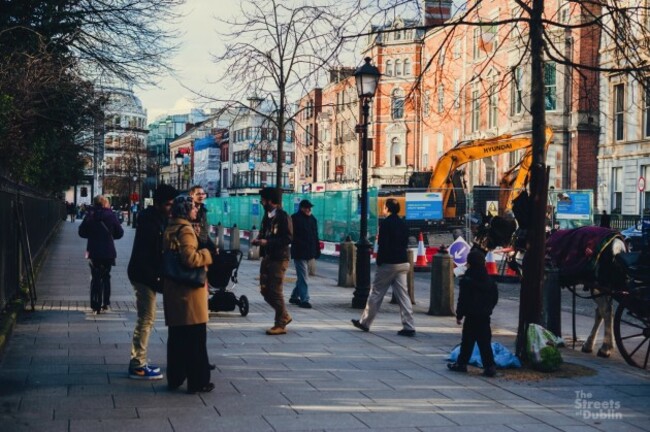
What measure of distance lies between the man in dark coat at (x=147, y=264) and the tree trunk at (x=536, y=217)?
12.8ft

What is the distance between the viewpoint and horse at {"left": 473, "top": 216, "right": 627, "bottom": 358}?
33.8ft

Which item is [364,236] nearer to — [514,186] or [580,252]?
[580,252]

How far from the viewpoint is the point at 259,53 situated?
22.0 meters

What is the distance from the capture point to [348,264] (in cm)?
1992

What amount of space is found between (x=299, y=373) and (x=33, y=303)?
690 cm

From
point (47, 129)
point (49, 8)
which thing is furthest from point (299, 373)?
point (47, 129)

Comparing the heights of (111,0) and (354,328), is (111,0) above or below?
above

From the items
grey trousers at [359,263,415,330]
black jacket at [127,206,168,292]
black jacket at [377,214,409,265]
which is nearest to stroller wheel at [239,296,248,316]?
grey trousers at [359,263,415,330]

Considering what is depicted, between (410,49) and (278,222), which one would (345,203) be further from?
(410,49)

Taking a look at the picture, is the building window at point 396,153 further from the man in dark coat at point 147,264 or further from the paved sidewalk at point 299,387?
the man in dark coat at point 147,264

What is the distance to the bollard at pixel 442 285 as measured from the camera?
14375 millimetres

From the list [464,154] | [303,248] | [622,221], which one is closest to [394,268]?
[303,248]

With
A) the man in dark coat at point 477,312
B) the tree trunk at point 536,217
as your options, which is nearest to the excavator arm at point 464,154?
the tree trunk at point 536,217

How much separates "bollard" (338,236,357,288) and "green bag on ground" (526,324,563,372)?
10385mm
